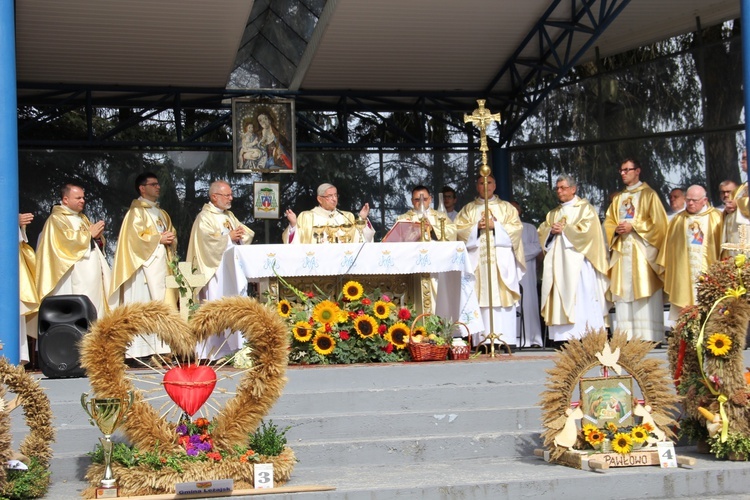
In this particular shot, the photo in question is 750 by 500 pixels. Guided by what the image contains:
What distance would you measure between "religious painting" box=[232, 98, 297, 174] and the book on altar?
4.51 m

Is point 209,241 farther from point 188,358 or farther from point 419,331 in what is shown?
point 188,358

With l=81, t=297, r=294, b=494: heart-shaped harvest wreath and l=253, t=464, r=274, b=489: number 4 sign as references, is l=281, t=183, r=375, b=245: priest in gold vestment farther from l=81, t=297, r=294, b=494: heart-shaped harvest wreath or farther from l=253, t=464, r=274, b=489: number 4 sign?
l=253, t=464, r=274, b=489: number 4 sign

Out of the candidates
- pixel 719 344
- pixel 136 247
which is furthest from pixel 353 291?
pixel 719 344

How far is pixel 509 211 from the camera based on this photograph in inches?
469

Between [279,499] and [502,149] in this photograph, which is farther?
[502,149]

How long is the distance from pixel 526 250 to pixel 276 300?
4.23 meters

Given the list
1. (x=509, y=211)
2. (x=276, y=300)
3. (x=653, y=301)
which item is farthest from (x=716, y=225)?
(x=276, y=300)

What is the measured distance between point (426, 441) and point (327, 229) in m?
3.75

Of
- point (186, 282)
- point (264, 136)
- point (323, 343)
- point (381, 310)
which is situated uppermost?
point (264, 136)

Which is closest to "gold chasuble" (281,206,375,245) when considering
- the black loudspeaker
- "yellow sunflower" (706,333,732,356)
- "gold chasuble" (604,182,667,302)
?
the black loudspeaker

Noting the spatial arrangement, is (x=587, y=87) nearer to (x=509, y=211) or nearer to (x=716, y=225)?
(x=509, y=211)

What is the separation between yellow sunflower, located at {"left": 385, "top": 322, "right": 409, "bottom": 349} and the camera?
9.48 metres

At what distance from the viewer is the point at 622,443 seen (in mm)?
6379

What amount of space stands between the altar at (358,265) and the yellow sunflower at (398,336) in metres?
0.57
